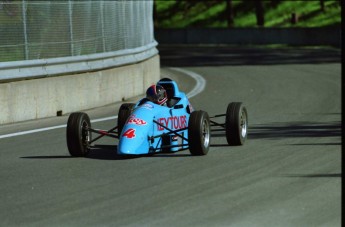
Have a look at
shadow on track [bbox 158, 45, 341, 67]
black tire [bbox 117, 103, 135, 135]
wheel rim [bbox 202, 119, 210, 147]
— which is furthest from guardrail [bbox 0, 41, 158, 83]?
shadow on track [bbox 158, 45, 341, 67]

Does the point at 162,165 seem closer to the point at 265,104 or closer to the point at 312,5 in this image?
the point at 265,104

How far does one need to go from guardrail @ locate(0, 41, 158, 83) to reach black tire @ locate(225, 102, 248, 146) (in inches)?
191

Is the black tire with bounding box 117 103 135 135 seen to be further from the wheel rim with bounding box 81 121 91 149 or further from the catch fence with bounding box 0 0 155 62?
the catch fence with bounding box 0 0 155 62

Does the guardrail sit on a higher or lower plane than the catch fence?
lower

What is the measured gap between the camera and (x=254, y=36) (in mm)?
55750

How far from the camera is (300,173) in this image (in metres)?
12.2

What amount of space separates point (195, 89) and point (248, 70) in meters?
8.04

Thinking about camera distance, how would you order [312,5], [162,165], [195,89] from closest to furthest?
[162,165], [195,89], [312,5]

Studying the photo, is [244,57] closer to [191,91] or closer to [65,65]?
[191,91]

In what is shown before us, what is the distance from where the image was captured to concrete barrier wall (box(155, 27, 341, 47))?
170ft

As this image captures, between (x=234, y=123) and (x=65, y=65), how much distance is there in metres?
6.29

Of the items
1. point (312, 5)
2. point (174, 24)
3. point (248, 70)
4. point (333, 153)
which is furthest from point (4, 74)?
point (174, 24)

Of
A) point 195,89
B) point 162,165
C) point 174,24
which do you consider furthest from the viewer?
point 174,24

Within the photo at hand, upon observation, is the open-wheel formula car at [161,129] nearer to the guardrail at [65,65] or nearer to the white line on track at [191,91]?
the white line on track at [191,91]
